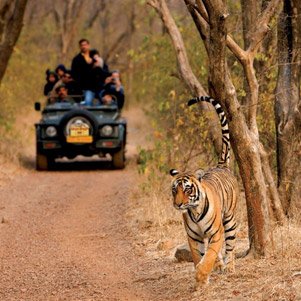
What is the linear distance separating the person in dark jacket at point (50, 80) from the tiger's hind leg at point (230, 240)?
11.2m

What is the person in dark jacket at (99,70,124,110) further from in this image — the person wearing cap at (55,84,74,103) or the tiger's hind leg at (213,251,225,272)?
the tiger's hind leg at (213,251,225,272)

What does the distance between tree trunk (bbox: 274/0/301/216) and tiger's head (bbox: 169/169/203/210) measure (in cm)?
340

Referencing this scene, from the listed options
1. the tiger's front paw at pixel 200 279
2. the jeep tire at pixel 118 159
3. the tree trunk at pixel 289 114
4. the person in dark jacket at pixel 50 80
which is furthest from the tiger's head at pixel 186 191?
the person in dark jacket at pixel 50 80

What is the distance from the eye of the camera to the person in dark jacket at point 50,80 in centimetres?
1962

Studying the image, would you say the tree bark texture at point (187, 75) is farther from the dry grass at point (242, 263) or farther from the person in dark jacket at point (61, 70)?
the person in dark jacket at point (61, 70)

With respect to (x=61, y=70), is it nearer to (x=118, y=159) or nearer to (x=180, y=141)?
(x=118, y=159)

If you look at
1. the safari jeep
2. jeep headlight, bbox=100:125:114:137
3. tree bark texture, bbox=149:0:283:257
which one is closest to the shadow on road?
the safari jeep

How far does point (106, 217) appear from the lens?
518 inches

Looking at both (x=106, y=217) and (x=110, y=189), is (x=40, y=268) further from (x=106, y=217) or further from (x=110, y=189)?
(x=110, y=189)

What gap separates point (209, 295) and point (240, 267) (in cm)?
106

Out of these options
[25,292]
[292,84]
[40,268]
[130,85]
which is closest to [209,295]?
[25,292]

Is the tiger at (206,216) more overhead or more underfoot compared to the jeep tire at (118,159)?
more underfoot

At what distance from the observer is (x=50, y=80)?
64.5ft

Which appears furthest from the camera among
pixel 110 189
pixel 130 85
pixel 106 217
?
pixel 130 85
